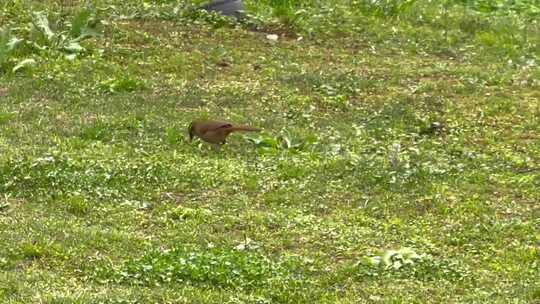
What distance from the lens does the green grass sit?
266 inches

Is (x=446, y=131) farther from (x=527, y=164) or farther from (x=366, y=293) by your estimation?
(x=366, y=293)

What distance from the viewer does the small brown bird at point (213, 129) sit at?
9.46 meters

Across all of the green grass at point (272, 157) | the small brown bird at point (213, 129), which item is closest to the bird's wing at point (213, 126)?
the small brown bird at point (213, 129)

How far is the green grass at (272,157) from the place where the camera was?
676 cm

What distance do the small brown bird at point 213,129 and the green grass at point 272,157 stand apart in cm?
14

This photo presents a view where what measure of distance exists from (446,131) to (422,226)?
2688 mm

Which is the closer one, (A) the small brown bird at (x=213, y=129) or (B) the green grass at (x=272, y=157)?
(B) the green grass at (x=272, y=157)

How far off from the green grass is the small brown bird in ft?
0.47

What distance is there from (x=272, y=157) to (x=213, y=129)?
56cm

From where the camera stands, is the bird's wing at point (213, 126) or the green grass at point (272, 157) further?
the bird's wing at point (213, 126)

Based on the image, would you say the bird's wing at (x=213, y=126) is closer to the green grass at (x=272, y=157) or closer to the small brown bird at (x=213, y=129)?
the small brown bird at (x=213, y=129)

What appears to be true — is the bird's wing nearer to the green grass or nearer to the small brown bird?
the small brown bird

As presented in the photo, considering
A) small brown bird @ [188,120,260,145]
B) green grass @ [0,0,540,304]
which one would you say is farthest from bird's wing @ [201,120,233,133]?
green grass @ [0,0,540,304]

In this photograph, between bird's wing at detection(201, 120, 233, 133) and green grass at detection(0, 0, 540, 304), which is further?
bird's wing at detection(201, 120, 233, 133)
